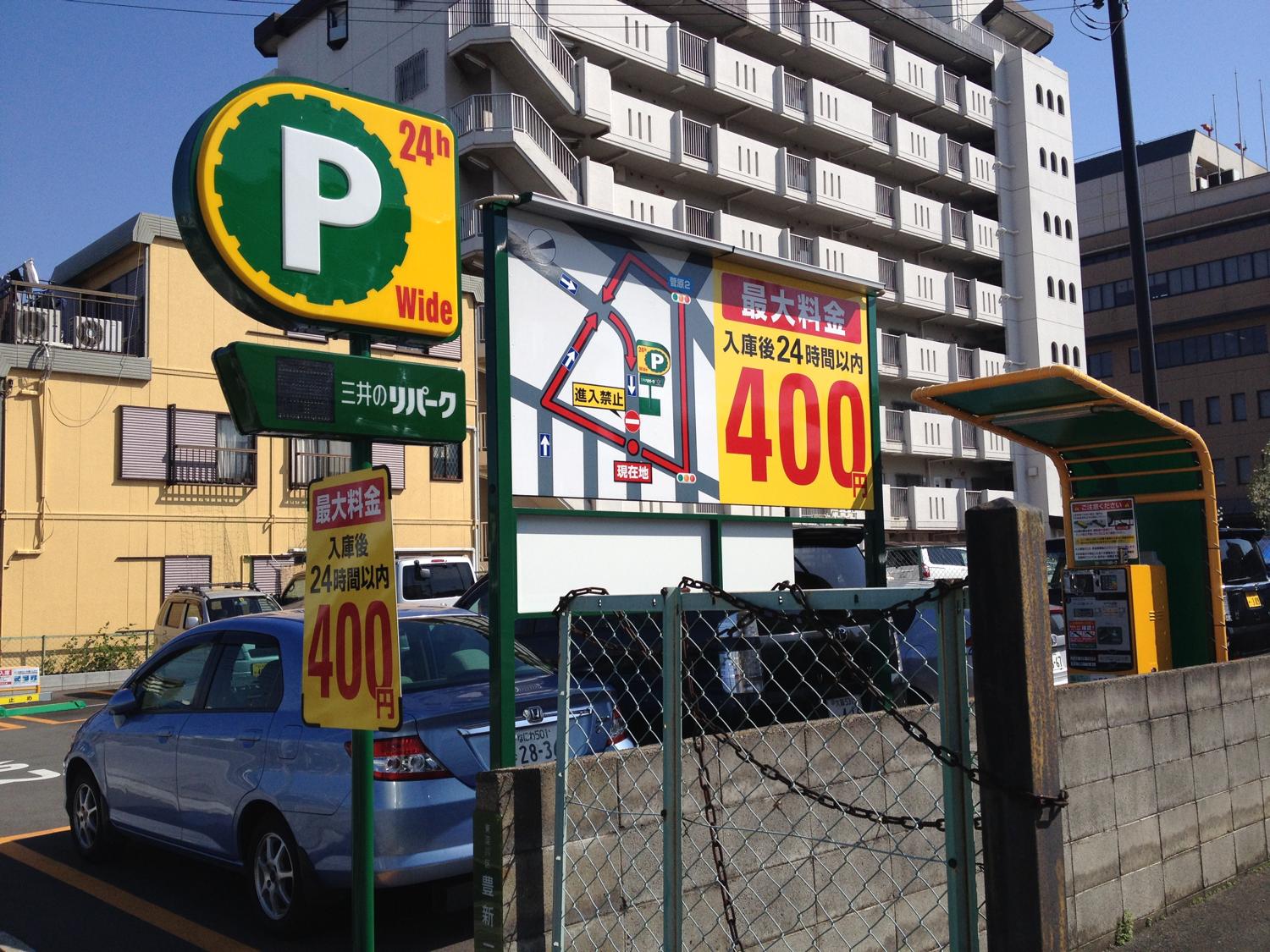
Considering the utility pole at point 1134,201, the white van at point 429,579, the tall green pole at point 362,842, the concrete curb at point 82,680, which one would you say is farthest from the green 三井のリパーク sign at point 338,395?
the concrete curb at point 82,680

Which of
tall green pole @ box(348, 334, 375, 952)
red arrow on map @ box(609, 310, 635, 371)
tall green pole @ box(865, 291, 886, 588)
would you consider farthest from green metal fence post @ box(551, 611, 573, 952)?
tall green pole @ box(865, 291, 886, 588)

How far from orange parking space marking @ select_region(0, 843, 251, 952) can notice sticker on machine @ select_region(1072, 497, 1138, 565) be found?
5969 millimetres

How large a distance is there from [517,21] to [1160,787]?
26381 millimetres

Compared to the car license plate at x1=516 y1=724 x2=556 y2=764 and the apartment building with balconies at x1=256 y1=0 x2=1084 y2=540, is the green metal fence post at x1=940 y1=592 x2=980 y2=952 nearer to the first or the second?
the car license plate at x1=516 y1=724 x2=556 y2=764

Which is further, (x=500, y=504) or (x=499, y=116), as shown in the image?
(x=499, y=116)

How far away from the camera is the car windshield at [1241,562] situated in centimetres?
1288

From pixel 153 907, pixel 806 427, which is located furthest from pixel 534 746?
pixel 153 907

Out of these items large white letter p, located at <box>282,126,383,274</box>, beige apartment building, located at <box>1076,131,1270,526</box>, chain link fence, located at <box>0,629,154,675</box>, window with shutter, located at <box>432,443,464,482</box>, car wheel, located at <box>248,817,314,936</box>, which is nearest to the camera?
large white letter p, located at <box>282,126,383,274</box>

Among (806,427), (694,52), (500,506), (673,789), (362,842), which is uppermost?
(694,52)

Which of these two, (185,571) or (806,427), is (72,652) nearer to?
(185,571)

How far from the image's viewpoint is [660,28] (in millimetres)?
31969

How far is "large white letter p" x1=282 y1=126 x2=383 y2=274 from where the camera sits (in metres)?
4.43

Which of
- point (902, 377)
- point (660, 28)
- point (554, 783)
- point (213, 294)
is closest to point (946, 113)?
point (902, 377)

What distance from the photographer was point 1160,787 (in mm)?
5367
